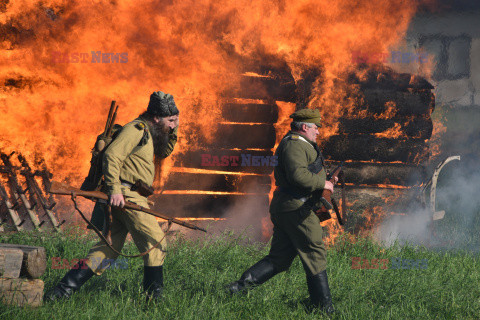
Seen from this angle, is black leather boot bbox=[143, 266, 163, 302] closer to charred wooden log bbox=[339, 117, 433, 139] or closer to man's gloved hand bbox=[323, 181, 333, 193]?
man's gloved hand bbox=[323, 181, 333, 193]

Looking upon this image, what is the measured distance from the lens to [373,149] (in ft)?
26.8

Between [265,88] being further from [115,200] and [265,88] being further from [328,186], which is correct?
[115,200]

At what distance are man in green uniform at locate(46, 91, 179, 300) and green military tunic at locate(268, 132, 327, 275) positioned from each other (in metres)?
0.98

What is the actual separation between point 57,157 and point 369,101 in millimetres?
4116

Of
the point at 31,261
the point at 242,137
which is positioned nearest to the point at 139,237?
the point at 31,261

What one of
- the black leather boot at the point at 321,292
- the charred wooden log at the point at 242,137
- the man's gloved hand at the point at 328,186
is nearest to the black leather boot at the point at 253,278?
the black leather boot at the point at 321,292

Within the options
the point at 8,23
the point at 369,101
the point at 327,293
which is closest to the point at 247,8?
the point at 369,101

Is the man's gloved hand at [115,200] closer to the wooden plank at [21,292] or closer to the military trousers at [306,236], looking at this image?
the wooden plank at [21,292]

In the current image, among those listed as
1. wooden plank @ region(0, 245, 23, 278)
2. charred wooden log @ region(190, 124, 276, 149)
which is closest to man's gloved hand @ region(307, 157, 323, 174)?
wooden plank @ region(0, 245, 23, 278)

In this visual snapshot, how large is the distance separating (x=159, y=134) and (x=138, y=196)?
21.3 inches

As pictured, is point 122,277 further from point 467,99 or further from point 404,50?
point 467,99

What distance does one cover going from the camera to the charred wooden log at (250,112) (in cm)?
772

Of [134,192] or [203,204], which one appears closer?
[134,192]

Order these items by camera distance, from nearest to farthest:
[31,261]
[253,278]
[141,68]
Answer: [31,261]
[253,278]
[141,68]
